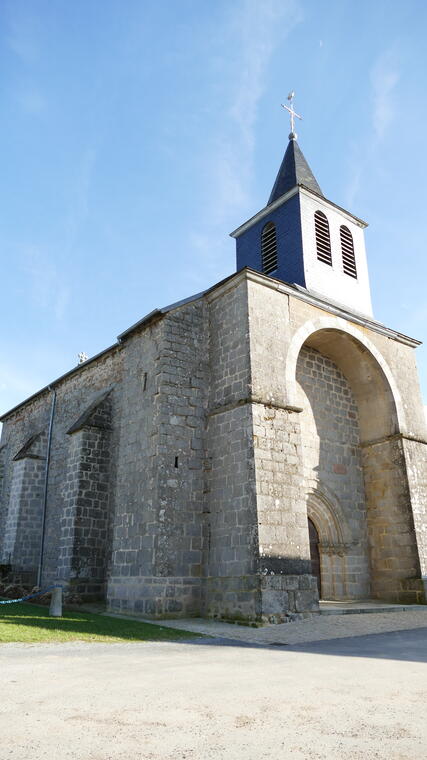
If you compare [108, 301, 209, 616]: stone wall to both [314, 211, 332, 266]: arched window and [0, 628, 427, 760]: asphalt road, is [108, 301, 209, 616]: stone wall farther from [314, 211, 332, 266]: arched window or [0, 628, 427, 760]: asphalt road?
[314, 211, 332, 266]: arched window

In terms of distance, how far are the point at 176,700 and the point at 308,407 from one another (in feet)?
29.5

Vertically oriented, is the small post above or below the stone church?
below

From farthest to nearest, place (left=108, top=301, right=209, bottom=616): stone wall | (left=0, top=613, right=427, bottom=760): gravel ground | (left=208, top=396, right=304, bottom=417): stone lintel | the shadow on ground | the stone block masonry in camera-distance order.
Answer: (left=208, top=396, right=304, bottom=417): stone lintel → (left=108, top=301, right=209, bottom=616): stone wall → the stone block masonry → the shadow on ground → (left=0, top=613, right=427, bottom=760): gravel ground

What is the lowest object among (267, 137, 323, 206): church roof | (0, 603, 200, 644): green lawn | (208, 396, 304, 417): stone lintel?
(0, 603, 200, 644): green lawn

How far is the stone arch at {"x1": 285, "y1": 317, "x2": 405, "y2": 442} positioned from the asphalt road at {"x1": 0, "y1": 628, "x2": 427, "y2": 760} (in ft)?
24.2

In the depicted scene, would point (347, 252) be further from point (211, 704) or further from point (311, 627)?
point (211, 704)

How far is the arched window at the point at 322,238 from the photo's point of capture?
1368 centimetres

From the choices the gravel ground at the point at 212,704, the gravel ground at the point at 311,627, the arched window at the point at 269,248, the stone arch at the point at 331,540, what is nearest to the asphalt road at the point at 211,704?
the gravel ground at the point at 212,704

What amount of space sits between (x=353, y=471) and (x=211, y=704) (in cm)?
956

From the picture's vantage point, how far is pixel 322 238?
14.0 meters

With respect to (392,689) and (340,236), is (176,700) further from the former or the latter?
(340,236)

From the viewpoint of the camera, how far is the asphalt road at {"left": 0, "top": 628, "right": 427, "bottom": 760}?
2.56m

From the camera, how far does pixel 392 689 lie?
3.77 meters

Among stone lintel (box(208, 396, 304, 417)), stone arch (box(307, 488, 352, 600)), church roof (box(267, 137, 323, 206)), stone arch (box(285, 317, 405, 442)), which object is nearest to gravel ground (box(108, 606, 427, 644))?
stone arch (box(307, 488, 352, 600))
